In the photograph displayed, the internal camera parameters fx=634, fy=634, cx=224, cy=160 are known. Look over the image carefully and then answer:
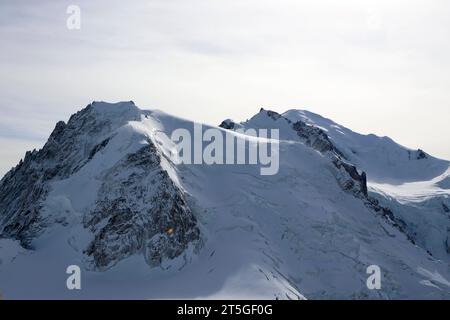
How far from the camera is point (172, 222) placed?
11981 centimetres

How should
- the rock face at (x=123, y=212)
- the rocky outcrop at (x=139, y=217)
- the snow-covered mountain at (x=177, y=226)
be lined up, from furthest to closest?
1. the rock face at (x=123, y=212)
2. the rocky outcrop at (x=139, y=217)
3. the snow-covered mountain at (x=177, y=226)

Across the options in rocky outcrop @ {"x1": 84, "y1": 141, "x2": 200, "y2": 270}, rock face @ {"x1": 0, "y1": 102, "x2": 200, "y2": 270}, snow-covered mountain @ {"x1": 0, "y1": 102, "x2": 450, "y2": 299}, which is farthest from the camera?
rock face @ {"x1": 0, "y1": 102, "x2": 200, "y2": 270}

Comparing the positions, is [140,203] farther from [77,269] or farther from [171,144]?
[171,144]

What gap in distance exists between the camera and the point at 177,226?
120312 mm

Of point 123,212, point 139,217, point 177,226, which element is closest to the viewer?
point 139,217

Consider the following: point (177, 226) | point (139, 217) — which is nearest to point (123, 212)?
point (139, 217)

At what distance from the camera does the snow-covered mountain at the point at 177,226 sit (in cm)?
11275

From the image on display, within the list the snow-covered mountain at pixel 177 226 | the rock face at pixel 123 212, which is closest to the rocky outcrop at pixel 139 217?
the rock face at pixel 123 212

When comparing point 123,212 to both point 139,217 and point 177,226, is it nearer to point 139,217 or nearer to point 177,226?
point 139,217

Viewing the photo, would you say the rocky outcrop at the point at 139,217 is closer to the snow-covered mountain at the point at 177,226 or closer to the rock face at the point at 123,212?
the rock face at the point at 123,212

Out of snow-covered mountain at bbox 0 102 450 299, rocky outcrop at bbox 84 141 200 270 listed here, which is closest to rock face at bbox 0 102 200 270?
rocky outcrop at bbox 84 141 200 270

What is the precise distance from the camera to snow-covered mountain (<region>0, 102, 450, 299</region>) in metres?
113

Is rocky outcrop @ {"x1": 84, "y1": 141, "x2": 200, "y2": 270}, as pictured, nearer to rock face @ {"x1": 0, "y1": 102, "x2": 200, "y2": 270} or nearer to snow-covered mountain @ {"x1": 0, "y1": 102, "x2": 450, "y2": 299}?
rock face @ {"x1": 0, "y1": 102, "x2": 200, "y2": 270}

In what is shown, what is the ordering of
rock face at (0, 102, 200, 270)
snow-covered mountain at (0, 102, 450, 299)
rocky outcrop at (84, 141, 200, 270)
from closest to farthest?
1. snow-covered mountain at (0, 102, 450, 299)
2. rocky outcrop at (84, 141, 200, 270)
3. rock face at (0, 102, 200, 270)
